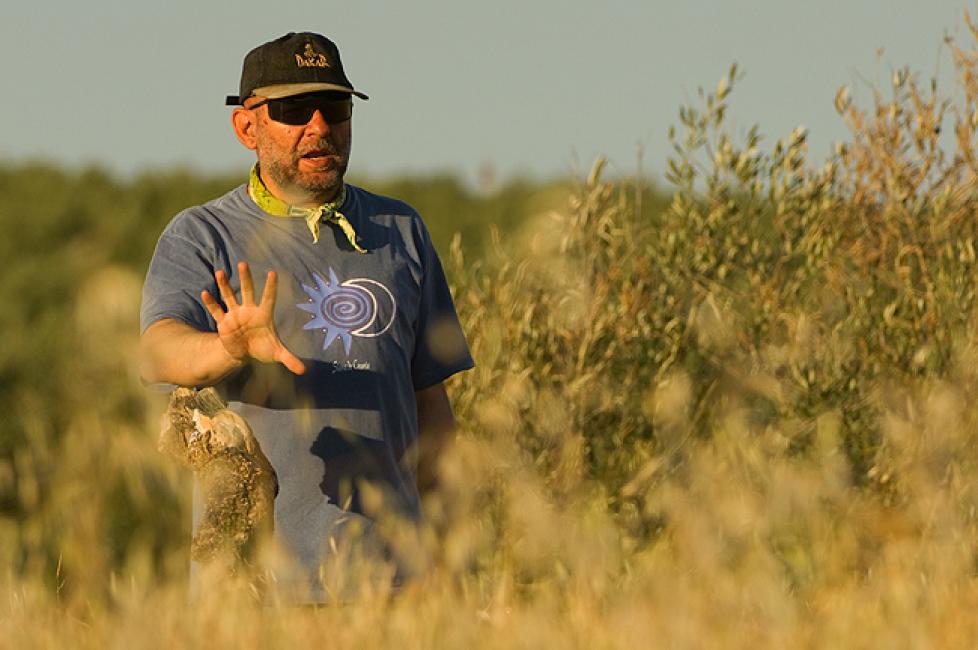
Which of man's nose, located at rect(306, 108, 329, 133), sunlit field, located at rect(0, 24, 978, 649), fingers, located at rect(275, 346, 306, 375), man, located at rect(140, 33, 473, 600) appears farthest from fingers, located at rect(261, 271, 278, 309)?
sunlit field, located at rect(0, 24, 978, 649)

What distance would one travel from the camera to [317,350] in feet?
15.8

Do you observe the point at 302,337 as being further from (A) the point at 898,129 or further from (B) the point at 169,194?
(B) the point at 169,194

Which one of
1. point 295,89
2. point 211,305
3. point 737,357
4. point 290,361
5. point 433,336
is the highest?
point 295,89

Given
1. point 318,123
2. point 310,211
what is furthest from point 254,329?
point 318,123

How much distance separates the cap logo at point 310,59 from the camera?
5.03 metres

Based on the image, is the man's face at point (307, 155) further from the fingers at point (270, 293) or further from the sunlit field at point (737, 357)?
the sunlit field at point (737, 357)

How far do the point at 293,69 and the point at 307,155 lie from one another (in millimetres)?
304

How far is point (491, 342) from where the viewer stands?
10.1 m

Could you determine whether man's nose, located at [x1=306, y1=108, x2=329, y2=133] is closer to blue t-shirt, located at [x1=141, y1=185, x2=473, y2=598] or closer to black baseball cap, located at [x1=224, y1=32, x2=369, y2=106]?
black baseball cap, located at [x1=224, y1=32, x2=369, y2=106]

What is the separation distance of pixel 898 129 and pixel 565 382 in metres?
2.92

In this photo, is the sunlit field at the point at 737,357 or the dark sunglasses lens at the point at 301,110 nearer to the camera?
the dark sunglasses lens at the point at 301,110

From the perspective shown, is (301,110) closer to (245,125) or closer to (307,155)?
(307,155)

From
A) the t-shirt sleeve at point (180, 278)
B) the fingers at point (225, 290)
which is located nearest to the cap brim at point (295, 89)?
the t-shirt sleeve at point (180, 278)

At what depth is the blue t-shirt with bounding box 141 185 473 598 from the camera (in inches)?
186
